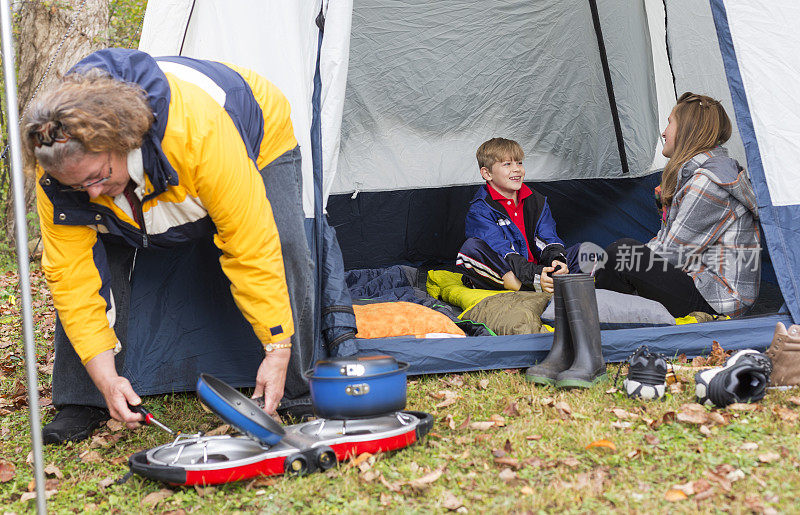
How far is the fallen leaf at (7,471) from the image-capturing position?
1.98 m

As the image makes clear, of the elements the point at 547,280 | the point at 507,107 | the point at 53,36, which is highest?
the point at 53,36

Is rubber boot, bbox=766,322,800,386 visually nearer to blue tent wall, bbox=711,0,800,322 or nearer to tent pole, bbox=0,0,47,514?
blue tent wall, bbox=711,0,800,322

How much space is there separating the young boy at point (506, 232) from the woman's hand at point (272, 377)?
1.70 meters

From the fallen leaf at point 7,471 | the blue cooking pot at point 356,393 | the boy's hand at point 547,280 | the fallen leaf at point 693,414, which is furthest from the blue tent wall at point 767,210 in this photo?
the fallen leaf at point 7,471

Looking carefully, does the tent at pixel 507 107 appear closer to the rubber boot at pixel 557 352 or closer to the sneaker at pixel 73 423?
the rubber boot at pixel 557 352

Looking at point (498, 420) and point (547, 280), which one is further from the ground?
point (547, 280)

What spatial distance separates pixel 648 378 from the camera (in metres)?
2.27

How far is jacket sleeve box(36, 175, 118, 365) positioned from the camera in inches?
79.0

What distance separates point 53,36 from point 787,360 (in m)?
4.90

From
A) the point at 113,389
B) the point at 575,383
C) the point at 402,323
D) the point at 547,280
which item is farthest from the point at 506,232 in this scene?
the point at 113,389

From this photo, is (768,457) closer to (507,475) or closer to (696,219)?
(507,475)

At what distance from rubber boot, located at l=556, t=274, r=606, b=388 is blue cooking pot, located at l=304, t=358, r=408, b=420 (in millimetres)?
746

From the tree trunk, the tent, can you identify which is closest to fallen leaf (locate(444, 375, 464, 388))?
the tent

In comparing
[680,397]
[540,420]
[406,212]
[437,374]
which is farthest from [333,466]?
[406,212]
